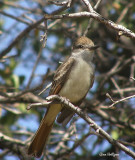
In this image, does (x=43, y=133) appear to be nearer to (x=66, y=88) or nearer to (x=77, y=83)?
(x=66, y=88)

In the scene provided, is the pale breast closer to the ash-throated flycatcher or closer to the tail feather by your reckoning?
the ash-throated flycatcher

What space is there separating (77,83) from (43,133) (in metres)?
0.82

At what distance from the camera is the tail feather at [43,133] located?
12.4 ft

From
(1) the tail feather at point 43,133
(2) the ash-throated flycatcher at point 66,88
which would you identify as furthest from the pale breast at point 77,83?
(1) the tail feather at point 43,133

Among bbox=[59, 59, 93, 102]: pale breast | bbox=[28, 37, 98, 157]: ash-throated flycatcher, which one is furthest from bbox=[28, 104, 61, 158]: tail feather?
bbox=[59, 59, 93, 102]: pale breast

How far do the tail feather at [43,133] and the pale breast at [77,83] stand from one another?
0.88 ft

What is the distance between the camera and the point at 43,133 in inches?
157

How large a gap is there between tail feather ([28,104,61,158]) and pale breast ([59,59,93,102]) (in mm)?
270

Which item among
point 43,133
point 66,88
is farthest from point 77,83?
point 43,133

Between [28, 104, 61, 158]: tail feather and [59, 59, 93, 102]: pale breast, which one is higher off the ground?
[59, 59, 93, 102]: pale breast

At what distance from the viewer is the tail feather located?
3.79m

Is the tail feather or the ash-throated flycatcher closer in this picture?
the tail feather

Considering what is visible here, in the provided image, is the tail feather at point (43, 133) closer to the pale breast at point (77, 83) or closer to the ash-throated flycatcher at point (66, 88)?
the ash-throated flycatcher at point (66, 88)

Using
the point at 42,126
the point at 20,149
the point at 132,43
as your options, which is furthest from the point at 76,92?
the point at 132,43
